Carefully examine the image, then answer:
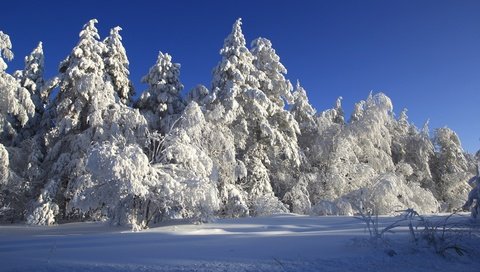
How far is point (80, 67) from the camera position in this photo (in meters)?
20.0

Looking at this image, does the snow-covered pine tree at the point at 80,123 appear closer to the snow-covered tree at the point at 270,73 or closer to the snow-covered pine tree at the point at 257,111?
the snow-covered pine tree at the point at 257,111

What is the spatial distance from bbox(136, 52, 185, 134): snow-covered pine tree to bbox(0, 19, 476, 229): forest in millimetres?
70

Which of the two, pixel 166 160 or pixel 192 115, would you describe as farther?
pixel 192 115

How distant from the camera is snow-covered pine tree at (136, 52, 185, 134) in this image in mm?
22188

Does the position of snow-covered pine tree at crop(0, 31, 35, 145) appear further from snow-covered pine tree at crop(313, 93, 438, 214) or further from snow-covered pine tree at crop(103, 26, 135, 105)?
snow-covered pine tree at crop(313, 93, 438, 214)

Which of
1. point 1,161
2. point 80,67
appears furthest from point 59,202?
point 80,67

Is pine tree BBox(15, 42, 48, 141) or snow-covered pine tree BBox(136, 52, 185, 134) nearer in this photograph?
snow-covered pine tree BBox(136, 52, 185, 134)

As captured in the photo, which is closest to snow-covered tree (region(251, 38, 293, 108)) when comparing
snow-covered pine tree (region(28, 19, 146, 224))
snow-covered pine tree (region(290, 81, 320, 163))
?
snow-covered pine tree (region(290, 81, 320, 163))

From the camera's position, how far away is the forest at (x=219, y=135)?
18125 mm

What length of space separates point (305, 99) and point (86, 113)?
584 inches

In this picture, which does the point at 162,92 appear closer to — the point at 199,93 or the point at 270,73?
the point at 199,93

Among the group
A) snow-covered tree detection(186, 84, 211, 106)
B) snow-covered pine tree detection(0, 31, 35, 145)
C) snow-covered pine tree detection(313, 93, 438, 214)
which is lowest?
snow-covered pine tree detection(313, 93, 438, 214)

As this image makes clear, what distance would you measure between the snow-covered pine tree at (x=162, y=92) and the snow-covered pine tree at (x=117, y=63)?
1125mm

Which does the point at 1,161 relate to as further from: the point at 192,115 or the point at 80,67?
the point at 192,115
